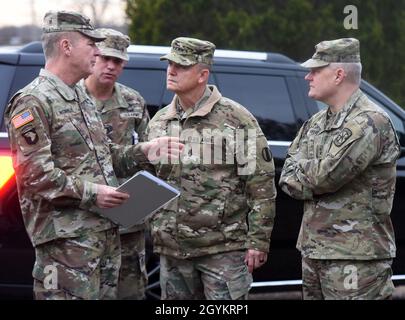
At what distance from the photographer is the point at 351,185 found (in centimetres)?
472

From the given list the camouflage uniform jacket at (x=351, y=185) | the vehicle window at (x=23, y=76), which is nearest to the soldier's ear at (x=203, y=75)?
the camouflage uniform jacket at (x=351, y=185)

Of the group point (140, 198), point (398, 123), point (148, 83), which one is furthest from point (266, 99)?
point (140, 198)

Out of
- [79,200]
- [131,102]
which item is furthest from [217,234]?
[131,102]

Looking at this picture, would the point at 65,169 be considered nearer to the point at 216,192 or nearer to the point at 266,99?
the point at 216,192

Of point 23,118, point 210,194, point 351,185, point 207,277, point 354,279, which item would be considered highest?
point 23,118

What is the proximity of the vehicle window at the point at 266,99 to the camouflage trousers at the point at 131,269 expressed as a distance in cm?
148

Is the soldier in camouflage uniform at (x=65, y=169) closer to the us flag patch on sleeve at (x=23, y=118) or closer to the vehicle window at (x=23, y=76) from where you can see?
the us flag patch on sleeve at (x=23, y=118)

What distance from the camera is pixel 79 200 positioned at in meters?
4.32

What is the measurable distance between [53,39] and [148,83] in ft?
6.47

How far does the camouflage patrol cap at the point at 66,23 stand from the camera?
4.48m

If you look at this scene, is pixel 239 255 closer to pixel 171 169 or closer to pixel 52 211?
pixel 171 169

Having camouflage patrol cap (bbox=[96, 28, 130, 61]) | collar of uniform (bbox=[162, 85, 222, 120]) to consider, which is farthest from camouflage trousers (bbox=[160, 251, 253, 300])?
camouflage patrol cap (bbox=[96, 28, 130, 61])

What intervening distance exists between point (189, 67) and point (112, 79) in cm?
88

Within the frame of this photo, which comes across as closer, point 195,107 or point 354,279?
point 354,279
